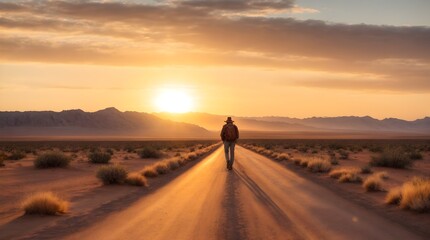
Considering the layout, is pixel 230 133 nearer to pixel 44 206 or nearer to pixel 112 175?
pixel 112 175

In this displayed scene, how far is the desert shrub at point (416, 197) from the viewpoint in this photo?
12.0 meters

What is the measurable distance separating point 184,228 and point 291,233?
2.07 m

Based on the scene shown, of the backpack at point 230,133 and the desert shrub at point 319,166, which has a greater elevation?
the backpack at point 230,133

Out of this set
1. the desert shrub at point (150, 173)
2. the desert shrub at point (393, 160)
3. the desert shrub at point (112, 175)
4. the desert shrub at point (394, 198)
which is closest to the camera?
the desert shrub at point (394, 198)

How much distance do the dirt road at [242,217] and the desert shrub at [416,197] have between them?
1102 mm

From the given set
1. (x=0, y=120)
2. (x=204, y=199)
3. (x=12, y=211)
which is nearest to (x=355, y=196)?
(x=204, y=199)

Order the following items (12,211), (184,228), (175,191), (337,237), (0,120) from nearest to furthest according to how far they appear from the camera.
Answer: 1. (337,237)
2. (184,228)
3. (12,211)
4. (175,191)
5. (0,120)

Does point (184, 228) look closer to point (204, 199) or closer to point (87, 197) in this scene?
point (204, 199)

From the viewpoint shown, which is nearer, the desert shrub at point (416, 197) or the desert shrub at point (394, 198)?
the desert shrub at point (416, 197)

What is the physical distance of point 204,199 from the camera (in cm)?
1402

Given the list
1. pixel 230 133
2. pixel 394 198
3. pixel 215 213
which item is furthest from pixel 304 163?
pixel 215 213

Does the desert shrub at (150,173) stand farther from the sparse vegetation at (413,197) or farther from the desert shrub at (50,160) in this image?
the sparse vegetation at (413,197)

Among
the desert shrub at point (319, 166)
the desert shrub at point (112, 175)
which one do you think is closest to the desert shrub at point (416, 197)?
the desert shrub at point (112, 175)

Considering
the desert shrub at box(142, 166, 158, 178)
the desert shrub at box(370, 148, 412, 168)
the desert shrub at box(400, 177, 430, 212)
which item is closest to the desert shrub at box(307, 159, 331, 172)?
the desert shrub at box(370, 148, 412, 168)
